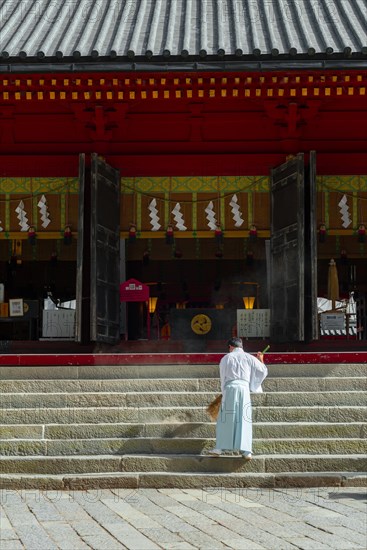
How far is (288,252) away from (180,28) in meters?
4.06

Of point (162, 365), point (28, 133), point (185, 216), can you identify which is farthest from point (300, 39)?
point (162, 365)

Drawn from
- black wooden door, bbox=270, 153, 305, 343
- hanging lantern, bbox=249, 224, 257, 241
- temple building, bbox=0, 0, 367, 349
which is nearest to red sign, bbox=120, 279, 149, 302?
temple building, bbox=0, 0, 367, 349

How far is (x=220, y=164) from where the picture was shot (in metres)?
13.5

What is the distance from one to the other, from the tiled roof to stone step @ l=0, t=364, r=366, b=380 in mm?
4178

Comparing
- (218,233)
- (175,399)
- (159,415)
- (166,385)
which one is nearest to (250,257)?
(218,233)

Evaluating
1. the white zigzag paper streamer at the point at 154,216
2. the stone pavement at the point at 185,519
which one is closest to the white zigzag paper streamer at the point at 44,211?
the white zigzag paper streamer at the point at 154,216

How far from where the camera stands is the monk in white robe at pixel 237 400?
8805 millimetres

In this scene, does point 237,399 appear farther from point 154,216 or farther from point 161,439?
point 154,216

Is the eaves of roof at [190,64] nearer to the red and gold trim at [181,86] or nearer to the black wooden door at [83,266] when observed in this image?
the red and gold trim at [181,86]

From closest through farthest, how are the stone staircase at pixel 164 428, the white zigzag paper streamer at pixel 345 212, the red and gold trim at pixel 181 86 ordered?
the stone staircase at pixel 164 428 < the red and gold trim at pixel 181 86 < the white zigzag paper streamer at pixel 345 212

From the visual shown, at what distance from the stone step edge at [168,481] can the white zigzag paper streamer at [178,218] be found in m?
5.66

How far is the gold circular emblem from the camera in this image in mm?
15656

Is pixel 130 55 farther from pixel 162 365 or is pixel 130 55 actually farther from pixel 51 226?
pixel 162 365

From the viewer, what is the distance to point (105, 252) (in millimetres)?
12781
